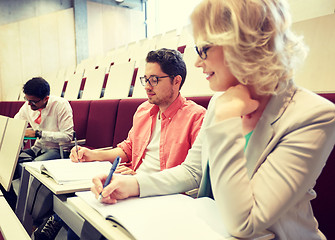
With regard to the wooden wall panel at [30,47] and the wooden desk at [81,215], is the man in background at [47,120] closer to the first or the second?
the wooden desk at [81,215]

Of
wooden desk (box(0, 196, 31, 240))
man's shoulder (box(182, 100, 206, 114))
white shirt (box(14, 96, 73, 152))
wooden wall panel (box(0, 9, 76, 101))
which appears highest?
wooden wall panel (box(0, 9, 76, 101))

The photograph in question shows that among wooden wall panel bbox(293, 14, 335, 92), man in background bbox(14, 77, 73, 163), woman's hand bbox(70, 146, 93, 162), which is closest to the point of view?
woman's hand bbox(70, 146, 93, 162)

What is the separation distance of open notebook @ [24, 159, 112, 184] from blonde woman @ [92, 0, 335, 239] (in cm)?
21

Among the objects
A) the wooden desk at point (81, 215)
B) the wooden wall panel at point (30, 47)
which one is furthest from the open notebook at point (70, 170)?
the wooden wall panel at point (30, 47)

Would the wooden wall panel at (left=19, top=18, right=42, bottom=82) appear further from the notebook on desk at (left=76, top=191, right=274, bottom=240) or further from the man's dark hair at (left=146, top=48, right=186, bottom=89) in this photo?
the notebook on desk at (left=76, top=191, right=274, bottom=240)

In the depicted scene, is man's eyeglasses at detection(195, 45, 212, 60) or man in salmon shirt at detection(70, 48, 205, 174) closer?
man's eyeglasses at detection(195, 45, 212, 60)

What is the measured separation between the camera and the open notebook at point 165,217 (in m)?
0.36

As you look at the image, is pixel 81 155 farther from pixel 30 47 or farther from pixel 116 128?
pixel 30 47

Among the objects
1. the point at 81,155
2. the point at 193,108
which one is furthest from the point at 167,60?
the point at 81,155

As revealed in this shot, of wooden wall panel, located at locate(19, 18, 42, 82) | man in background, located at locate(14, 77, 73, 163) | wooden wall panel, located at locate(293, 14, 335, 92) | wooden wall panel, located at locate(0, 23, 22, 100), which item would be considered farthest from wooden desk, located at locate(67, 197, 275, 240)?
wooden wall panel, located at locate(19, 18, 42, 82)

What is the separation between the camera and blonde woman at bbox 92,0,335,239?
38cm

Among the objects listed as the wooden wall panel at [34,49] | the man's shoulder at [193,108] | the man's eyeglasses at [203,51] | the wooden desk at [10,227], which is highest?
the wooden wall panel at [34,49]

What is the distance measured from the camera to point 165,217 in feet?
1.32

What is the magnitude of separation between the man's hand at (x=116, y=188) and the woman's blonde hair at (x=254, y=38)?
0.27 metres
